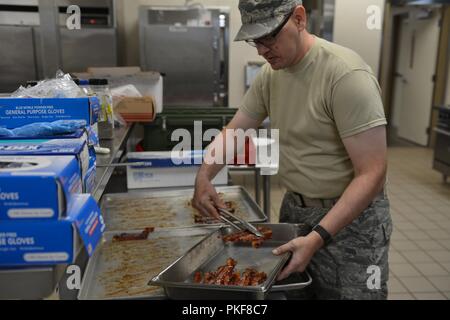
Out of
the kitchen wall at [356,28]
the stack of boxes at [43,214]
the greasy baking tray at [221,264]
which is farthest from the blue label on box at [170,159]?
the kitchen wall at [356,28]

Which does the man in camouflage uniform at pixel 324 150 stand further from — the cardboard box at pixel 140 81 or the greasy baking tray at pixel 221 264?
the cardboard box at pixel 140 81

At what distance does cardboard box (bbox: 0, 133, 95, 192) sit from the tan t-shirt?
75cm

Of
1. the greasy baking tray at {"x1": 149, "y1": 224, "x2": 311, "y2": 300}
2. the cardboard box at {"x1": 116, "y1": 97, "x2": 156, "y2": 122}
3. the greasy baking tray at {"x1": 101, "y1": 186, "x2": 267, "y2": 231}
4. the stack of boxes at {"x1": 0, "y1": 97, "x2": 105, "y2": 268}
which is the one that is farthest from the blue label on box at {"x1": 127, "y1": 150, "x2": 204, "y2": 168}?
the stack of boxes at {"x1": 0, "y1": 97, "x2": 105, "y2": 268}

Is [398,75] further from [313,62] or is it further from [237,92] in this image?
[313,62]

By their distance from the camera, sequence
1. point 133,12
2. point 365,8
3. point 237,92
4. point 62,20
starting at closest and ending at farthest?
point 62,20 → point 365,8 → point 133,12 → point 237,92

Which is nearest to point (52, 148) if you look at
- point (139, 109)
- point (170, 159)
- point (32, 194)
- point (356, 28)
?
point (32, 194)

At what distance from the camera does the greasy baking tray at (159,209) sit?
1.73 metres

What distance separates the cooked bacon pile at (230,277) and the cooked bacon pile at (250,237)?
0.48 ft

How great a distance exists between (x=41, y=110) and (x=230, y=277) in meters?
0.72

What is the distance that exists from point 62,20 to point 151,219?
2.46 meters

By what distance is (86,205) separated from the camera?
70cm

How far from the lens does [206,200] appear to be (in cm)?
156
